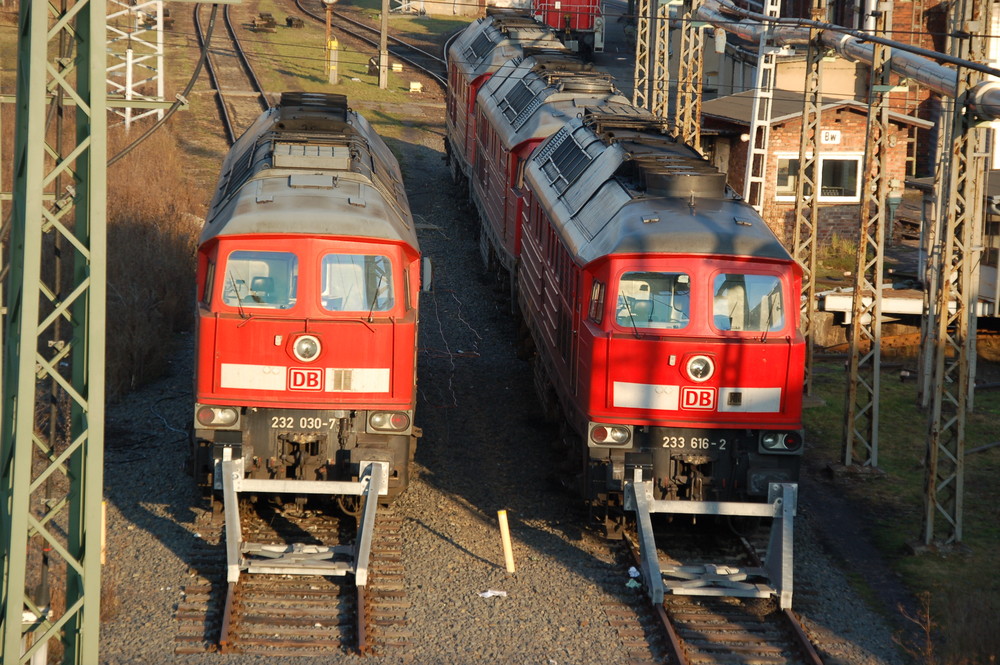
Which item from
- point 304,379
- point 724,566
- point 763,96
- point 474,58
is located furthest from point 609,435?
point 474,58

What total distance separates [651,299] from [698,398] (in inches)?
41.1

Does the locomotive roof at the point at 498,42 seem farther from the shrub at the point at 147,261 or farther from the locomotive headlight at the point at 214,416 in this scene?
the locomotive headlight at the point at 214,416

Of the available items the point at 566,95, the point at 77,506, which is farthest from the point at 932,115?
the point at 77,506

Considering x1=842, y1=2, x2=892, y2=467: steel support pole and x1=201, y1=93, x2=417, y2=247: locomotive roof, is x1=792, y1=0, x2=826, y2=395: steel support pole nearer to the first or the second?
x1=842, y1=2, x2=892, y2=467: steel support pole

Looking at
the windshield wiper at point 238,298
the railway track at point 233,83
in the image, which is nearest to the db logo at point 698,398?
the windshield wiper at point 238,298

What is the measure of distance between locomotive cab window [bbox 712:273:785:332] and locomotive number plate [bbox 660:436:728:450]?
110 centimetres

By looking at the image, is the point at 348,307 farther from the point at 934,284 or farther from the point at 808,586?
the point at 934,284

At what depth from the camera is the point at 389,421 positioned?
41.1ft

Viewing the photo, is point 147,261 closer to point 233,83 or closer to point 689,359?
point 689,359

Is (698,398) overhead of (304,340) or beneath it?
beneath

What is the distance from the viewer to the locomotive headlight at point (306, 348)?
12.2 meters

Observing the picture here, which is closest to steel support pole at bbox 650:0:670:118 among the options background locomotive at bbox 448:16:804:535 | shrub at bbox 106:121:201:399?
shrub at bbox 106:121:201:399

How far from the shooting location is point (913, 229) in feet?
92.4

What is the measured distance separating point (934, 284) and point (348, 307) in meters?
6.89
